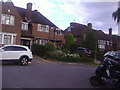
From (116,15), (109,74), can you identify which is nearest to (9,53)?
(116,15)

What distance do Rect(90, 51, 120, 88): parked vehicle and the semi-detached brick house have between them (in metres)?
22.0

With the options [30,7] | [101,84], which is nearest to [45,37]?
[30,7]

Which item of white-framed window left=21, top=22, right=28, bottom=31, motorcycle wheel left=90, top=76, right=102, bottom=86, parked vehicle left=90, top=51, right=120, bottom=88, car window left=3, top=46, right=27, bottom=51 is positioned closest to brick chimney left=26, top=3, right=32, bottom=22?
white-framed window left=21, top=22, right=28, bottom=31

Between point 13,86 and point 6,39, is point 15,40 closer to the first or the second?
point 6,39

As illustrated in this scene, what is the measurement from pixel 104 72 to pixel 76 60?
17.1 m

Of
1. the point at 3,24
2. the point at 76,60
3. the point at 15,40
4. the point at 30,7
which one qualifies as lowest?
the point at 76,60

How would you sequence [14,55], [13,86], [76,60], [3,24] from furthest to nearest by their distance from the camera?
1. [3,24]
2. [76,60]
3. [14,55]
4. [13,86]

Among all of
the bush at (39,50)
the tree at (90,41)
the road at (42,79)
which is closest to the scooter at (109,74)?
the road at (42,79)

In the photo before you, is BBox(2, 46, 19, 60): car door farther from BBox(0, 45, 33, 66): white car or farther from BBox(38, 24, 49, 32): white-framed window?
BBox(38, 24, 49, 32): white-framed window

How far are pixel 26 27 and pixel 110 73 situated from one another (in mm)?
27827

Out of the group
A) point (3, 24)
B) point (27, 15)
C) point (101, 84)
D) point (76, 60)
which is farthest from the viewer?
point (27, 15)

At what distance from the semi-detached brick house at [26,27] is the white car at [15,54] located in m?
11.9

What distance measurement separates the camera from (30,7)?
37125 millimetres

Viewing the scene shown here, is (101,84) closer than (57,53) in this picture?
Yes
